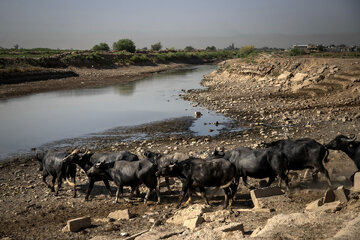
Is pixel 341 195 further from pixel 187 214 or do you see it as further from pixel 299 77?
pixel 299 77

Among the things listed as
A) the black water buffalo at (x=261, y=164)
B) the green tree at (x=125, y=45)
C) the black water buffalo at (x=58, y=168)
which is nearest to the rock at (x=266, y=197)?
the black water buffalo at (x=261, y=164)

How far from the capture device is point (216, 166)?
9.70m

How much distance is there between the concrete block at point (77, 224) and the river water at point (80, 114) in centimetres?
960

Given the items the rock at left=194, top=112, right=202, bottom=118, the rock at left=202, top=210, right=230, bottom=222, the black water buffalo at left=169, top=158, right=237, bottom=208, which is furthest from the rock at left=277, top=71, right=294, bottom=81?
the rock at left=202, top=210, right=230, bottom=222

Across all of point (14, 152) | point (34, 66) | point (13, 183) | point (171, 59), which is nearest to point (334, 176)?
point (13, 183)

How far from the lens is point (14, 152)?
55.4ft

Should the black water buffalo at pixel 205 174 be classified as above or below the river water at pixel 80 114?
above

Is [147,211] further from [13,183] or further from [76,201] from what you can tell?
[13,183]

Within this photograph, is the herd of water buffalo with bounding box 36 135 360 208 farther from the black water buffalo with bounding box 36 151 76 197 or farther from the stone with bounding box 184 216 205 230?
the stone with bounding box 184 216 205 230

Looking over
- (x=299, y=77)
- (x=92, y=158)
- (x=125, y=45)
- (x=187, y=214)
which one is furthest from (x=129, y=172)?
(x=125, y=45)

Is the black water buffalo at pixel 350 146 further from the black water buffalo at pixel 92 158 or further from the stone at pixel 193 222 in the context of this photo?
the black water buffalo at pixel 92 158

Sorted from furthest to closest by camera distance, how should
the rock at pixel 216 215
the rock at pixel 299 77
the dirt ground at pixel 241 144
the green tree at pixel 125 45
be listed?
the green tree at pixel 125 45 < the rock at pixel 299 77 < the dirt ground at pixel 241 144 < the rock at pixel 216 215

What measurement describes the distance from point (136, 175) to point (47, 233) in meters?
2.67

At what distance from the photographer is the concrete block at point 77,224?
28.2 feet
